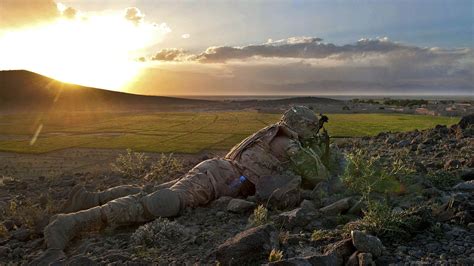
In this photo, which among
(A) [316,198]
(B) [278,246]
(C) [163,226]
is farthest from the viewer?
(A) [316,198]

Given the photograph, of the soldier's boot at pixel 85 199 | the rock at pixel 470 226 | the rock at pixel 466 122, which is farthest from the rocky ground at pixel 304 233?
the rock at pixel 466 122

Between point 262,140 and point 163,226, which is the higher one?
point 262,140

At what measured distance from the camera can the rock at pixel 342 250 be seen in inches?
242

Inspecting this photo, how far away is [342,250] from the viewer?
6.28 metres

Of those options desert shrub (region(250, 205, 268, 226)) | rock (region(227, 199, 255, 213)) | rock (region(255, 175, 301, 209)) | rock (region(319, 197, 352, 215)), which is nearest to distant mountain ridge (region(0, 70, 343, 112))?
rock (region(255, 175, 301, 209))

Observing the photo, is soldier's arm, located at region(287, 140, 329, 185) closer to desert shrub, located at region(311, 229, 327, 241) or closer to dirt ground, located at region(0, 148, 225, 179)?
desert shrub, located at region(311, 229, 327, 241)

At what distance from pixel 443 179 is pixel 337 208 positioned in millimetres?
3716

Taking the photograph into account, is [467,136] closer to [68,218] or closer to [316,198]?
[316,198]

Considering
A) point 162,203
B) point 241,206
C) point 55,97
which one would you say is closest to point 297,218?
point 241,206

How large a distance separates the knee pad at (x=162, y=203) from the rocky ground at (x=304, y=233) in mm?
265

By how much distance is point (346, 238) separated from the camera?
22.0 ft

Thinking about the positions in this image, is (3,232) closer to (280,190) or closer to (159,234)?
(159,234)

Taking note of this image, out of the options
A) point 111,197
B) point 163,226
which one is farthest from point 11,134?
point 163,226

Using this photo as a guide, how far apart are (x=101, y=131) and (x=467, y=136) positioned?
104 ft
